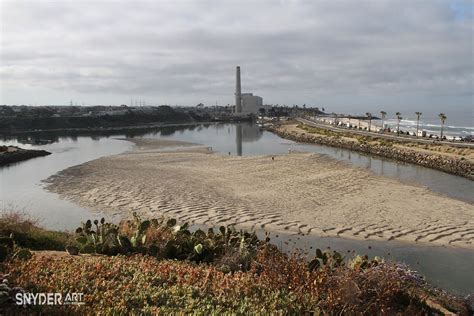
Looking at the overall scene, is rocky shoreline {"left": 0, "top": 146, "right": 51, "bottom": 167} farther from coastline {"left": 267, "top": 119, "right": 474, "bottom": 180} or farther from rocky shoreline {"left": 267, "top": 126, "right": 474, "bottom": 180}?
coastline {"left": 267, "top": 119, "right": 474, "bottom": 180}

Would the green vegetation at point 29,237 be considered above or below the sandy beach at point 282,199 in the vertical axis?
above

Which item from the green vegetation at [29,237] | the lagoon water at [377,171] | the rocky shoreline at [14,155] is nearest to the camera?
the green vegetation at [29,237]

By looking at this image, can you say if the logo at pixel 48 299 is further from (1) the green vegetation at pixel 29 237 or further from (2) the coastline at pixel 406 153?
(2) the coastline at pixel 406 153

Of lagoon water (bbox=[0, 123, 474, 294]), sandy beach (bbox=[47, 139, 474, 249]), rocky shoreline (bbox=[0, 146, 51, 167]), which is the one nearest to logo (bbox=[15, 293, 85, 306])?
lagoon water (bbox=[0, 123, 474, 294])

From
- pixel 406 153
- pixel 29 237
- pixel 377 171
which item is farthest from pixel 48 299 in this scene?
pixel 406 153

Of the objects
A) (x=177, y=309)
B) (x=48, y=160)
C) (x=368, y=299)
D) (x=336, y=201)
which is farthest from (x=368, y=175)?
(x=48, y=160)

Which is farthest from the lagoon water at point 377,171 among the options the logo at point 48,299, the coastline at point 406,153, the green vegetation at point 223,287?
the logo at point 48,299

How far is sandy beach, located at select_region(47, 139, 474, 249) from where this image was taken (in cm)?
1792

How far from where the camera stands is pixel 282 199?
23266 millimetres

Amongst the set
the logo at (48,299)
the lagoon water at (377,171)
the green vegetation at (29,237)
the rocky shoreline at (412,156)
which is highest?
the logo at (48,299)

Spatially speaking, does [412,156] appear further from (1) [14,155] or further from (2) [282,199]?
(1) [14,155]

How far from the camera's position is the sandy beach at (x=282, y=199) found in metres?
17.9

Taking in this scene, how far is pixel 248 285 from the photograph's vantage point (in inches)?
289

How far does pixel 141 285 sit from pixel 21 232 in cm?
625
